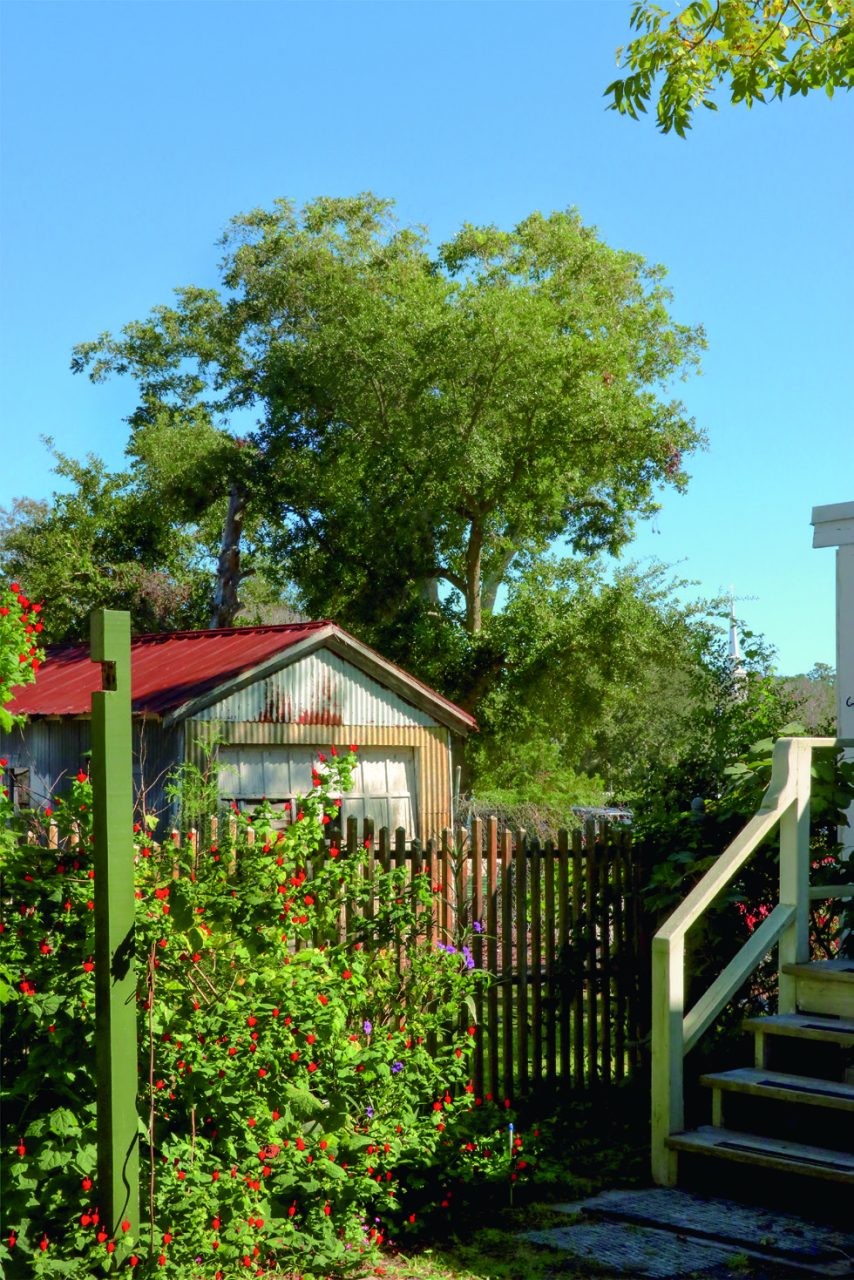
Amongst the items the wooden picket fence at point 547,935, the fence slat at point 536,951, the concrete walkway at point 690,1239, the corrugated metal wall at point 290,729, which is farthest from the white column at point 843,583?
the corrugated metal wall at point 290,729

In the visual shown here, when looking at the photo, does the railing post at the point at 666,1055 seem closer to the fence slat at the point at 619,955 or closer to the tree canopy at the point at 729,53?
the fence slat at the point at 619,955

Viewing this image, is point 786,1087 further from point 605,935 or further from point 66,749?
point 66,749

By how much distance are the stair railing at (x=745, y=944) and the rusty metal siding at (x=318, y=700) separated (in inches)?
441

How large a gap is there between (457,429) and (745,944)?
2167cm

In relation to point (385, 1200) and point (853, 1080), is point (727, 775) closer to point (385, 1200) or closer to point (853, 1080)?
point (853, 1080)

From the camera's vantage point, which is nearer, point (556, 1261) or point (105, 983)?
point (105, 983)

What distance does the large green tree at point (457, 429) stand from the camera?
28.3 meters

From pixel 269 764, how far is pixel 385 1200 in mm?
13232

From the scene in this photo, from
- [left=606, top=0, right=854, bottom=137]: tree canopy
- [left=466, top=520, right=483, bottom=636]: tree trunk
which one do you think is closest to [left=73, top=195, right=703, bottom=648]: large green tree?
[left=466, top=520, right=483, bottom=636]: tree trunk

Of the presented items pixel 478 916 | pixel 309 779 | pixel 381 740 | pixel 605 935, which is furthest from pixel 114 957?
pixel 381 740

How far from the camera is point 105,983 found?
4.79m

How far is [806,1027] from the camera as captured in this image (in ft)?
22.1

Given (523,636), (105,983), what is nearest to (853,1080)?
(105,983)

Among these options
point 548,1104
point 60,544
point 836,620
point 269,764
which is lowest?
point 548,1104
